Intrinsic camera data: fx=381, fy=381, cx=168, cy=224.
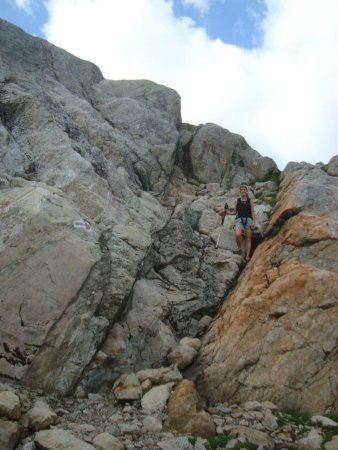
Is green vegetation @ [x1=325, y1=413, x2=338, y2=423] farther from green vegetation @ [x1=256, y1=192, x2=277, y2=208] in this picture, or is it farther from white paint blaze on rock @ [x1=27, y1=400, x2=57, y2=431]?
green vegetation @ [x1=256, y1=192, x2=277, y2=208]

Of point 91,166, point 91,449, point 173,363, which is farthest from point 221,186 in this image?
point 91,449

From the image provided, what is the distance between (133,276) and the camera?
14172 mm

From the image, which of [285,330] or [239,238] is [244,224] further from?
[285,330]

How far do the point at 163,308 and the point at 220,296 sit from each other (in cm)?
278

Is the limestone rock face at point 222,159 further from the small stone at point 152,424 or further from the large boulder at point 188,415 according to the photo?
the small stone at point 152,424

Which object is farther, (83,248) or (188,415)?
(83,248)

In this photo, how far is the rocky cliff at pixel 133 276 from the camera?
1143cm

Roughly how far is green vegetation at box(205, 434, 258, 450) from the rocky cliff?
234cm

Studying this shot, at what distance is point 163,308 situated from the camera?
14.9 meters

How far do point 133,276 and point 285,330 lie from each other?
18.4 ft

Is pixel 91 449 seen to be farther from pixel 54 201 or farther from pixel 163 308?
pixel 54 201

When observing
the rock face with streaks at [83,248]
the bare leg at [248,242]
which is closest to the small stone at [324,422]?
the rock face with streaks at [83,248]

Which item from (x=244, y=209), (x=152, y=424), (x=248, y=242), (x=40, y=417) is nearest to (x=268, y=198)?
(x=244, y=209)

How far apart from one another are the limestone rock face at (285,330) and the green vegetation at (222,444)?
2325mm
